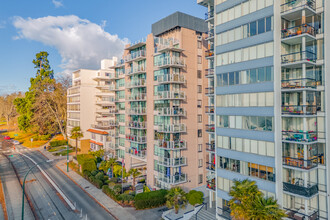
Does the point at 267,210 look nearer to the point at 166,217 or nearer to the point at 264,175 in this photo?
the point at 264,175

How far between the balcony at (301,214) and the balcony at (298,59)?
13452 millimetres

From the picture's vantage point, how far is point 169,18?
3528 cm

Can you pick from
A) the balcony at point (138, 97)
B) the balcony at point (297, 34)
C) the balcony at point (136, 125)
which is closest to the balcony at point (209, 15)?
the balcony at point (297, 34)

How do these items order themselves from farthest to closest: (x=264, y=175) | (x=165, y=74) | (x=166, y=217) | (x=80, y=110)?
(x=80, y=110) → (x=165, y=74) → (x=166, y=217) → (x=264, y=175)

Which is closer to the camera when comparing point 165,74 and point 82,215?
point 82,215

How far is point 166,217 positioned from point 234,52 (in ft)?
69.6

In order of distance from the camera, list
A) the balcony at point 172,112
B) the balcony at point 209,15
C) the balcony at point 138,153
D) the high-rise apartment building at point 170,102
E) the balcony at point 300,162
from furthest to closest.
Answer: the balcony at point 138,153 → the high-rise apartment building at point 170,102 → the balcony at point 172,112 → the balcony at point 209,15 → the balcony at point 300,162

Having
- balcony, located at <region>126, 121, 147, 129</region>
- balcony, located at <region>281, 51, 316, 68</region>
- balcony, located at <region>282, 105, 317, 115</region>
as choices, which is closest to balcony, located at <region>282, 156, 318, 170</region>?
balcony, located at <region>282, 105, 317, 115</region>

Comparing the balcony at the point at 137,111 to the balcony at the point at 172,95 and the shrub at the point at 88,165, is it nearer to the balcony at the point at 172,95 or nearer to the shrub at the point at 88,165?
the balcony at the point at 172,95

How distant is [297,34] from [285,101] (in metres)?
6.28

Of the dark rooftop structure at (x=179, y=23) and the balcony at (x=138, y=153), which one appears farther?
the balcony at (x=138, y=153)

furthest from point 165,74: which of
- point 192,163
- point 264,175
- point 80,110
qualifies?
point 80,110

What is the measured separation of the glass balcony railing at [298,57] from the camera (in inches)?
800

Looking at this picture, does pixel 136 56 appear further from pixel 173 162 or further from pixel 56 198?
pixel 56 198
